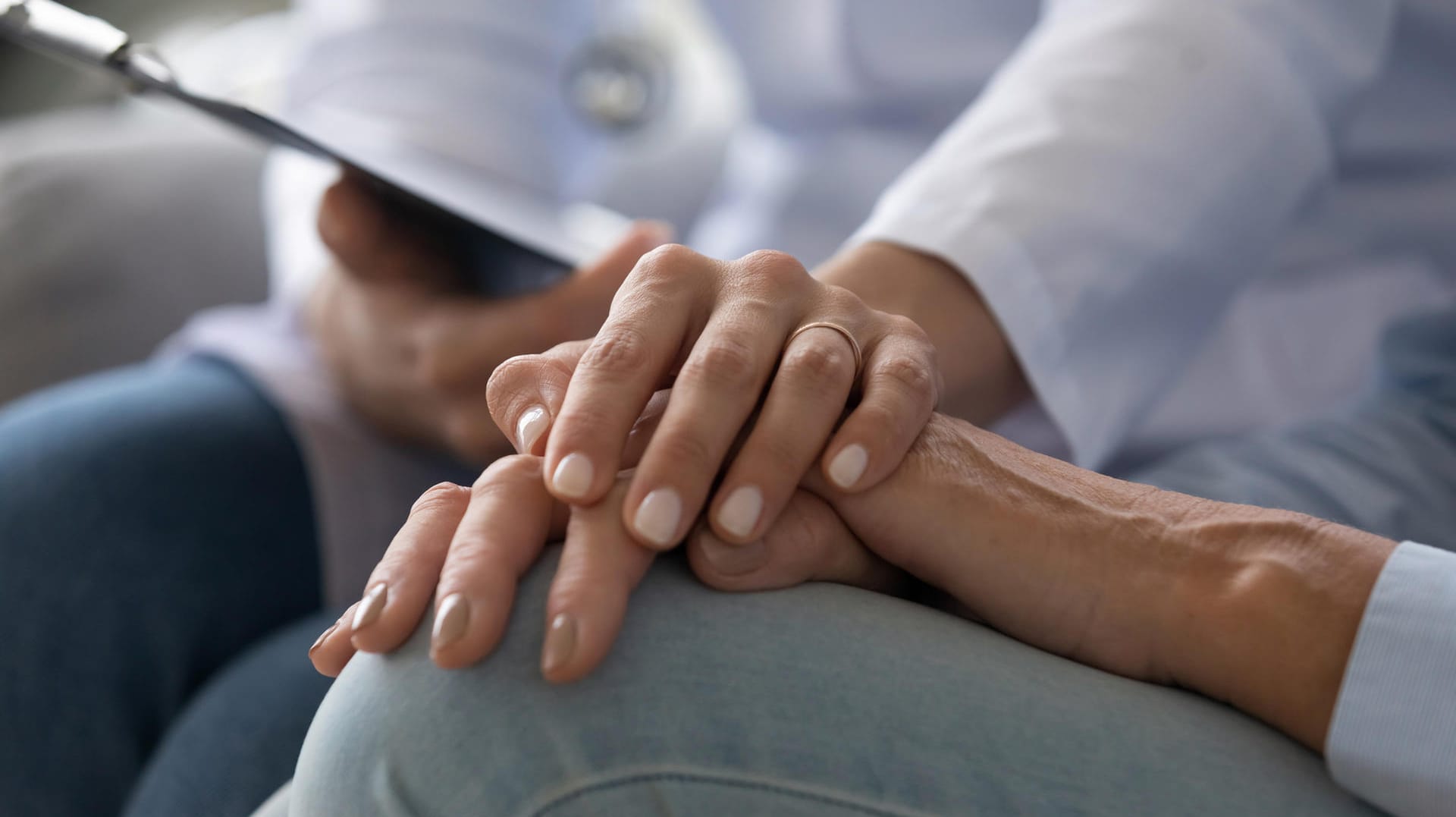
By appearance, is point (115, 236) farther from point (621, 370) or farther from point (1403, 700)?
point (1403, 700)

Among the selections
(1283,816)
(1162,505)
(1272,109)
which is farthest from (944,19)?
(1283,816)

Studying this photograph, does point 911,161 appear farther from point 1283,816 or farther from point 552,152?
point 1283,816

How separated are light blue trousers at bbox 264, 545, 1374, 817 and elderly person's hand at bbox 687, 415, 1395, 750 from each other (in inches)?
0.8

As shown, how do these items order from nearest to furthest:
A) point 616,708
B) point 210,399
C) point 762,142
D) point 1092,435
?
point 616,708 → point 1092,435 → point 210,399 → point 762,142

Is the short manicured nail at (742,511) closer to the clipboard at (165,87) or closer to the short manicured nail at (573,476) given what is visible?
the short manicured nail at (573,476)

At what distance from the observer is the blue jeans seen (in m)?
0.56

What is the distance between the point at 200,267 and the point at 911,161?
0.68 metres

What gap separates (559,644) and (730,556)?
0.06 meters

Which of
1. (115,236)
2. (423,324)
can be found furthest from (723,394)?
(115,236)

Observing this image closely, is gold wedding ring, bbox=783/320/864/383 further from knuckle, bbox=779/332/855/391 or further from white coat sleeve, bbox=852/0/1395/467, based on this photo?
white coat sleeve, bbox=852/0/1395/467

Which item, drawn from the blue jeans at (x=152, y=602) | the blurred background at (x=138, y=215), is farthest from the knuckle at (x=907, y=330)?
the blurred background at (x=138, y=215)

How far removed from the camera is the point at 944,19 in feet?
2.52

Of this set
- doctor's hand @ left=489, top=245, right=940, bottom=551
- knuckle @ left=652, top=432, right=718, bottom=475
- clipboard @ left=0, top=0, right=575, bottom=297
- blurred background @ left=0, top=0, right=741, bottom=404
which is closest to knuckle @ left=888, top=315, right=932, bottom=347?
doctor's hand @ left=489, top=245, right=940, bottom=551

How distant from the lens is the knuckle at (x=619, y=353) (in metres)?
0.35
